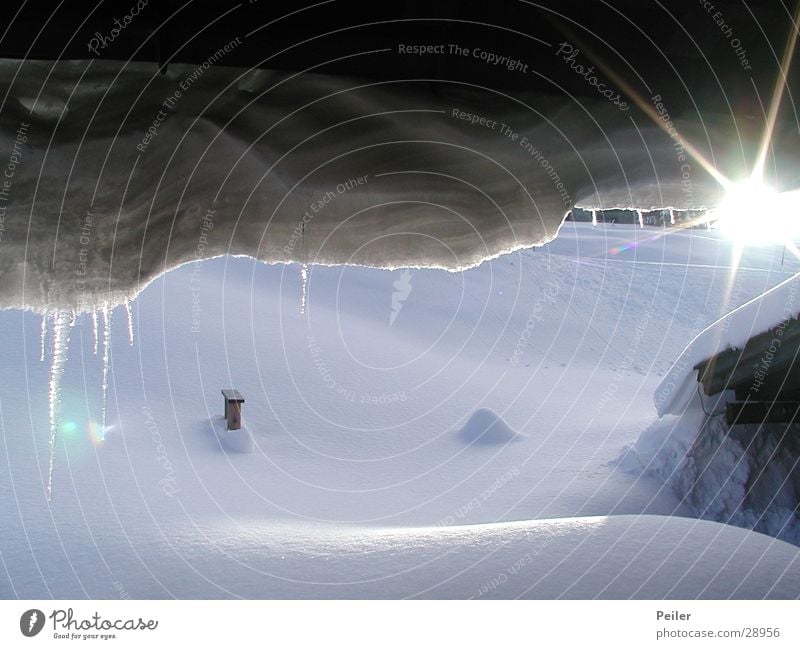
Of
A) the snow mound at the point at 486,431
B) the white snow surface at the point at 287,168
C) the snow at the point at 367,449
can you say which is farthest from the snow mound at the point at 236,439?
the white snow surface at the point at 287,168

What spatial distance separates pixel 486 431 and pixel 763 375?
545cm

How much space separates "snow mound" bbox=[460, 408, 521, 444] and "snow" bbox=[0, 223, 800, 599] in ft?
0.14

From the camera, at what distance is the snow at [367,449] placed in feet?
13.7

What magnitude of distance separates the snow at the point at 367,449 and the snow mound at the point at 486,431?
42 mm

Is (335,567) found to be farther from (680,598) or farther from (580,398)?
(580,398)

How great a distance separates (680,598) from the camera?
3.57 m

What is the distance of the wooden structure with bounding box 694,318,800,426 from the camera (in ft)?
23.2

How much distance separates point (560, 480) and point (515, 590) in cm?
576

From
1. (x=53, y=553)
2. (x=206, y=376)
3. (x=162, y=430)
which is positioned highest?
(x=206, y=376)

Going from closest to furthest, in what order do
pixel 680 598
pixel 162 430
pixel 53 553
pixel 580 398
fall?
pixel 680 598, pixel 53 553, pixel 162 430, pixel 580 398

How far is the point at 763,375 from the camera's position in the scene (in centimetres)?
731

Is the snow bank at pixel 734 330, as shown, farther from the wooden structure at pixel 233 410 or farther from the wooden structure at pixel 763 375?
the wooden structure at pixel 233 410

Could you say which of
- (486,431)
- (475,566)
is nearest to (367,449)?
(486,431)

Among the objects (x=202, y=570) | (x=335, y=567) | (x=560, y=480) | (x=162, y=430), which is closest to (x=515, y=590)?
(x=335, y=567)
